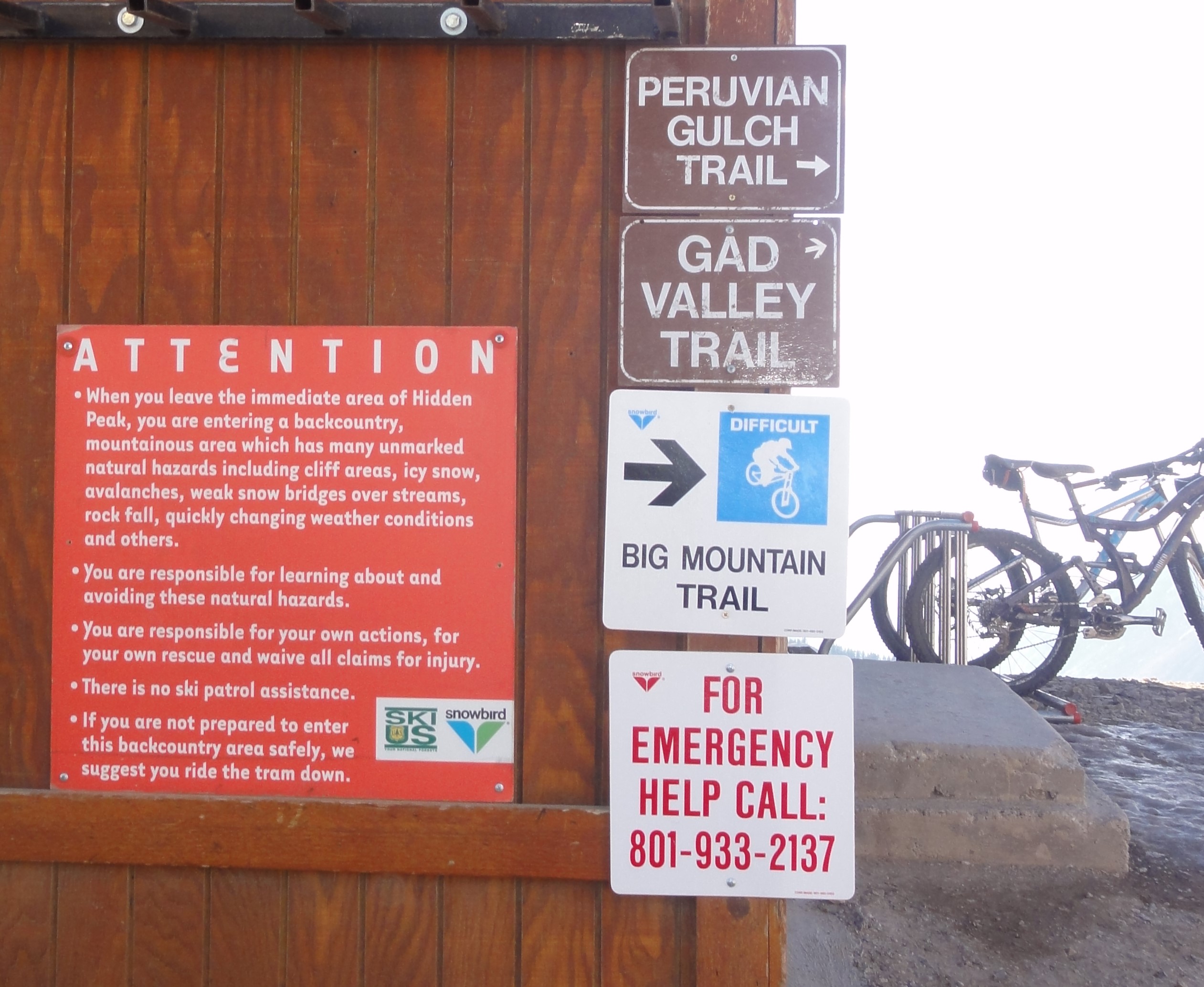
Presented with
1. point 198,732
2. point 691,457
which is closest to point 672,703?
point 691,457

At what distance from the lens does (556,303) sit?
217 cm

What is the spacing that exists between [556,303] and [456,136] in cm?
43

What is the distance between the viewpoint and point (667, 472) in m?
2.12

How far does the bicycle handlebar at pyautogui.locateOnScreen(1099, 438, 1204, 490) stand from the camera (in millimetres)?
6410

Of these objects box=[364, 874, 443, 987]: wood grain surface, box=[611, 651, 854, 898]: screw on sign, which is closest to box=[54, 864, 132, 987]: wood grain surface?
box=[364, 874, 443, 987]: wood grain surface

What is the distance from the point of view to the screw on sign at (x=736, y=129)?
2113 millimetres

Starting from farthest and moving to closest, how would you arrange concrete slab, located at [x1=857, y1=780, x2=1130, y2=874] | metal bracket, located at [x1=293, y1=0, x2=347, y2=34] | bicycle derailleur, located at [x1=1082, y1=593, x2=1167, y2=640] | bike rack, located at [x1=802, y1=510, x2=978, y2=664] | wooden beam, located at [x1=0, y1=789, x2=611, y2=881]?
bicycle derailleur, located at [x1=1082, y1=593, x2=1167, y2=640] < bike rack, located at [x1=802, y1=510, x2=978, y2=664] < concrete slab, located at [x1=857, y1=780, x2=1130, y2=874] < wooden beam, located at [x1=0, y1=789, x2=611, y2=881] < metal bracket, located at [x1=293, y1=0, x2=347, y2=34]

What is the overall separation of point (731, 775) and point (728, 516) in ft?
1.83

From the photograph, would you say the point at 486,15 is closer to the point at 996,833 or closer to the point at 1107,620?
the point at 996,833

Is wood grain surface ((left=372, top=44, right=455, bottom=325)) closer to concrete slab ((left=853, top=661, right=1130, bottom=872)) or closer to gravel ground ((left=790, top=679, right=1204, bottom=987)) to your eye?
gravel ground ((left=790, top=679, right=1204, bottom=987))

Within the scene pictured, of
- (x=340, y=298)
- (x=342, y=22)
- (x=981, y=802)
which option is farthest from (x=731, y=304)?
(x=981, y=802)

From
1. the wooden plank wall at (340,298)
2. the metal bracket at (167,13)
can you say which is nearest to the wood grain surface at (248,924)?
the wooden plank wall at (340,298)

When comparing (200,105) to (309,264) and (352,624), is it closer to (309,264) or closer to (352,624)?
(309,264)

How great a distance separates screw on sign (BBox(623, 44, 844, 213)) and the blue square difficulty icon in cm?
45
